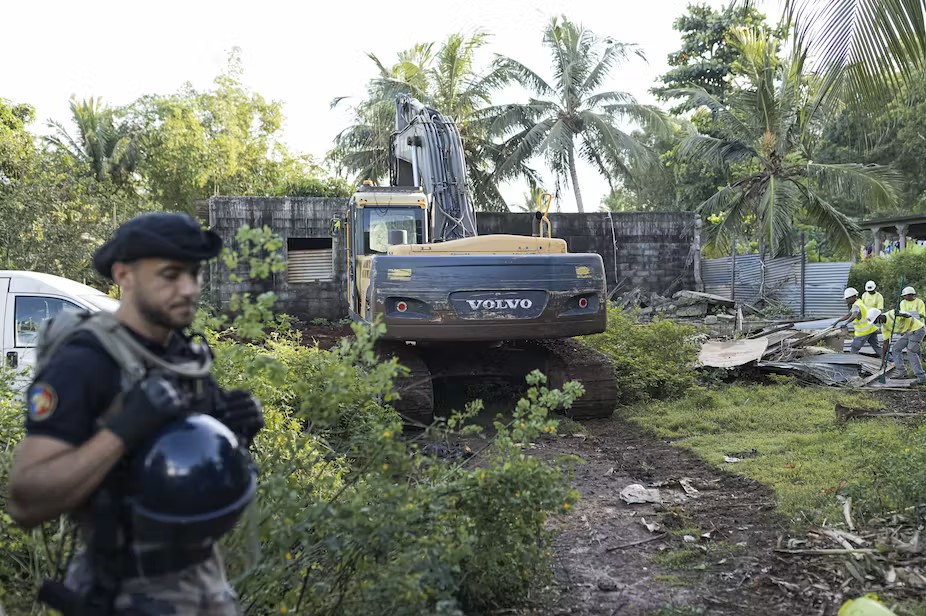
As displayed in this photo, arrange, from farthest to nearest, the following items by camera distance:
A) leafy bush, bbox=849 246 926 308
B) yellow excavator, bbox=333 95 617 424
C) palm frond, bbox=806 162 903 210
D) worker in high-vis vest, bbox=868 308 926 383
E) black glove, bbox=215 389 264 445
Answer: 1. palm frond, bbox=806 162 903 210
2. leafy bush, bbox=849 246 926 308
3. worker in high-vis vest, bbox=868 308 926 383
4. yellow excavator, bbox=333 95 617 424
5. black glove, bbox=215 389 264 445

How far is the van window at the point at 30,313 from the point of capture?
8.29m

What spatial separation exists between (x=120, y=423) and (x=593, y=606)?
2.96 meters

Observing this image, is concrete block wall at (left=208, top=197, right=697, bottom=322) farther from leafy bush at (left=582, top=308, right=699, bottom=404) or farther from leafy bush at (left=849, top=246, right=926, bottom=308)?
leafy bush at (left=582, top=308, right=699, bottom=404)

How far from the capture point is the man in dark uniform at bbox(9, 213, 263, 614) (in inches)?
73.8

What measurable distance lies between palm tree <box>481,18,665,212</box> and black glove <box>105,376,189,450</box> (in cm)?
2728

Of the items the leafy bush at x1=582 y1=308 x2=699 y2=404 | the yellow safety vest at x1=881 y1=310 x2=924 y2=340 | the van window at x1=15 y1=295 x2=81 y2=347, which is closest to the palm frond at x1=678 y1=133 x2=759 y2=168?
the yellow safety vest at x1=881 y1=310 x2=924 y2=340

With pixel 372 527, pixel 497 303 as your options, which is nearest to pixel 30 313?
pixel 497 303

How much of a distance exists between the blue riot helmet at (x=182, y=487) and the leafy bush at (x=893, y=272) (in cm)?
1774

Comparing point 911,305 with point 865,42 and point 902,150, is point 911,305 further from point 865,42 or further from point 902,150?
point 902,150

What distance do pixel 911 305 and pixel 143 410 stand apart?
12.2m

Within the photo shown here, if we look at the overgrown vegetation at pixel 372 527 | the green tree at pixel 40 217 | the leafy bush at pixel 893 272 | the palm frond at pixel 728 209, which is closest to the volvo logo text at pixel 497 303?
the overgrown vegetation at pixel 372 527

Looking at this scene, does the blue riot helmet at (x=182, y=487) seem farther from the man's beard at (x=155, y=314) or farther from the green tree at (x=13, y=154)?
the green tree at (x=13, y=154)

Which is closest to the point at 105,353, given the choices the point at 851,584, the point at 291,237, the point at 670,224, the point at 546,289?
the point at 851,584

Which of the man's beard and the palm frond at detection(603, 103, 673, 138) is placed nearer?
the man's beard
